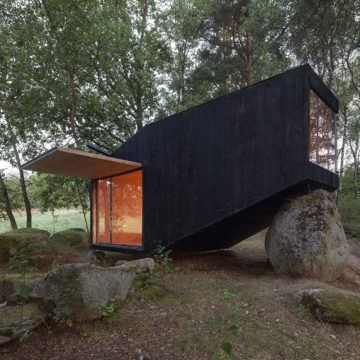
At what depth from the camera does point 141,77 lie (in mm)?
12727

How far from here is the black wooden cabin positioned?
206 inches

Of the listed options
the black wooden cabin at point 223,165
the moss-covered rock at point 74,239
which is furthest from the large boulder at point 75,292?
the moss-covered rock at point 74,239

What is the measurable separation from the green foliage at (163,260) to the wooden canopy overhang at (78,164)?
2.22m

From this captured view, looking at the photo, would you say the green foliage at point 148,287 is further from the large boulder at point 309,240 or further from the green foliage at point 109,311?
the large boulder at point 309,240

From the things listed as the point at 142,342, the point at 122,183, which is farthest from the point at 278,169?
the point at 122,183

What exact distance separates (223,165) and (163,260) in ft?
7.55

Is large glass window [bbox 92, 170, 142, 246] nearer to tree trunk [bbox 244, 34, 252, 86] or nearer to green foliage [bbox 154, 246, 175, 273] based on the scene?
green foliage [bbox 154, 246, 175, 273]

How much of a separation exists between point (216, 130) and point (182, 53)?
11.7 m

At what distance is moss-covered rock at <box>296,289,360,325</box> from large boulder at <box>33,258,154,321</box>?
2.54m

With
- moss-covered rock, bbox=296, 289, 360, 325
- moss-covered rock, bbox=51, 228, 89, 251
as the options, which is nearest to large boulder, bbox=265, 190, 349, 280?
moss-covered rock, bbox=296, 289, 360, 325

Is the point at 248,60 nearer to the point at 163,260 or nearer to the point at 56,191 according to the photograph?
the point at 56,191

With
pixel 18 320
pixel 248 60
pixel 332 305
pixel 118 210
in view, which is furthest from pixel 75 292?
pixel 248 60

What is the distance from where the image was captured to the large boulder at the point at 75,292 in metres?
3.24

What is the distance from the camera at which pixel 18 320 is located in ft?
10.1
